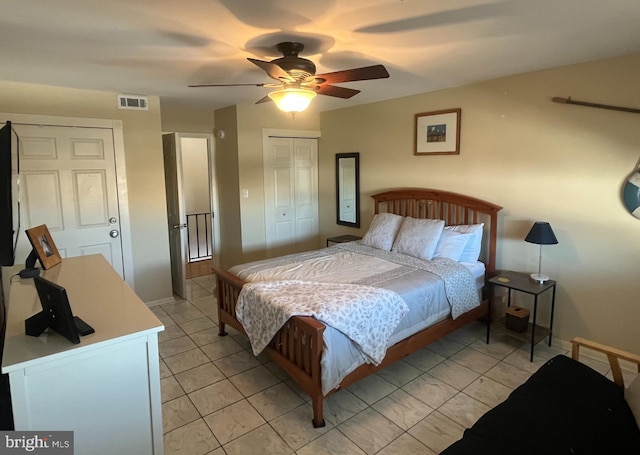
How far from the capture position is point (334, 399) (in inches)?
102

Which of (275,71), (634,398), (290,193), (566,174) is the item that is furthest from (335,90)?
(290,193)

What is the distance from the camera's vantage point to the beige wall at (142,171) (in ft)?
11.6

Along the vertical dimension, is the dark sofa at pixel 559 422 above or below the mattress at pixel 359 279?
below

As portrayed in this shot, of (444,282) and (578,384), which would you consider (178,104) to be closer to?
(444,282)

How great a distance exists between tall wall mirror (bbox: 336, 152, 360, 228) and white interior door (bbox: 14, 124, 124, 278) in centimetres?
274

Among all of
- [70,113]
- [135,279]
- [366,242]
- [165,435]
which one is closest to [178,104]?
[70,113]

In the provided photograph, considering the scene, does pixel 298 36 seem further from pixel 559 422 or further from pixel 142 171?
pixel 142 171

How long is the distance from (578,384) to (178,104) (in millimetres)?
4596

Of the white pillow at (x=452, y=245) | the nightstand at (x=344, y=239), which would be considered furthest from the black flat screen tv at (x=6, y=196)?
the nightstand at (x=344, y=239)

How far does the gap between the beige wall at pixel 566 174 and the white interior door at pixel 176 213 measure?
112 inches

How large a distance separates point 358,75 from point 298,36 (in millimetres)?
428

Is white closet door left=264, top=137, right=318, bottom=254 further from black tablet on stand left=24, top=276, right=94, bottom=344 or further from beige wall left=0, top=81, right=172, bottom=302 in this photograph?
black tablet on stand left=24, top=276, right=94, bottom=344

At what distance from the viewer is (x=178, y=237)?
452 cm

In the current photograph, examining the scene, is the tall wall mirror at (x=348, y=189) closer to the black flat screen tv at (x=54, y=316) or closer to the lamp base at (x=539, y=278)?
the lamp base at (x=539, y=278)
